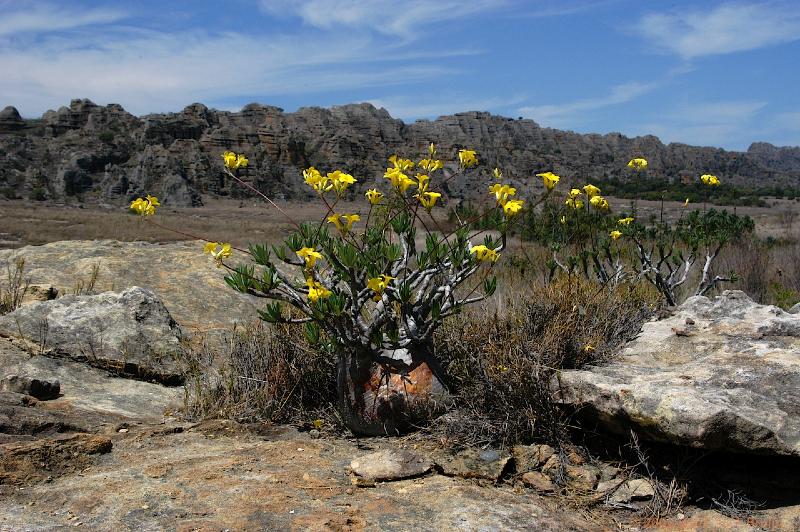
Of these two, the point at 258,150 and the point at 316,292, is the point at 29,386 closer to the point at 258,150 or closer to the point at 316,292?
the point at 316,292

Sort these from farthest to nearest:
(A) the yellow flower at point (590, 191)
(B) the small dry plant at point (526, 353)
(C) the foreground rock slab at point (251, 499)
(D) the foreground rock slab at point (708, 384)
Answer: (A) the yellow flower at point (590, 191)
(B) the small dry plant at point (526, 353)
(D) the foreground rock slab at point (708, 384)
(C) the foreground rock slab at point (251, 499)

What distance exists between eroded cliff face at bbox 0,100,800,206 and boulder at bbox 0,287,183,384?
47.8 m

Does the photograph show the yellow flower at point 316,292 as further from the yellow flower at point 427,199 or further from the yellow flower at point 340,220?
the yellow flower at point 427,199

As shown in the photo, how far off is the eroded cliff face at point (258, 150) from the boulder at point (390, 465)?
49619 mm

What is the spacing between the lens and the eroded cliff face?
234ft

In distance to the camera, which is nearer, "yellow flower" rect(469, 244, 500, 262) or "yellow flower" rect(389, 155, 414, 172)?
"yellow flower" rect(469, 244, 500, 262)

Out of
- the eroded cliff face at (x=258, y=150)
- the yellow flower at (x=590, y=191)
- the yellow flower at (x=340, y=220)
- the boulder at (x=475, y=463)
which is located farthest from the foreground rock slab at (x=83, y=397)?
the eroded cliff face at (x=258, y=150)

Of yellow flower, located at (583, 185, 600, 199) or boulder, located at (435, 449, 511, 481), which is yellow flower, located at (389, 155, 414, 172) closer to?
boulder, located at (435, 449, 511, 481)

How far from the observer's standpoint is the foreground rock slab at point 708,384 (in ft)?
10.1

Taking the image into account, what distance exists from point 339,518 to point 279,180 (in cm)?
7820

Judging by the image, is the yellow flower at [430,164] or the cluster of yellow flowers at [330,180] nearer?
the cluster of yellow flowers at [330,180]

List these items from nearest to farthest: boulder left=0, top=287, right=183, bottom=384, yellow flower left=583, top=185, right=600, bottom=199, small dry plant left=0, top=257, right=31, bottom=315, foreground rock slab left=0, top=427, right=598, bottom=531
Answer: foreground rock slab left=0, top=427, right=598, bottom=531, boulder left=0, top=287, right=183, bottom=384, yellow flower left=583, top=185, right=600, bottom=199, small dry plant left=0, top=257, right=31, bottom=315

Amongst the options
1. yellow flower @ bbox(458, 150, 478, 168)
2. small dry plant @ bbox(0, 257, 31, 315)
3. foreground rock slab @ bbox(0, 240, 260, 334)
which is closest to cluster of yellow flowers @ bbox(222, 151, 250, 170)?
yellow flower @ bbox(458, 150, 478, 168)

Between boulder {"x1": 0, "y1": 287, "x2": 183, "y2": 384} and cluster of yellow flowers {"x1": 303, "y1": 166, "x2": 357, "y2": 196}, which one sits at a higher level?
cluster of yellow flowers {"x1": 303, "y1": 166, "x2": 357, "y2": 196}
